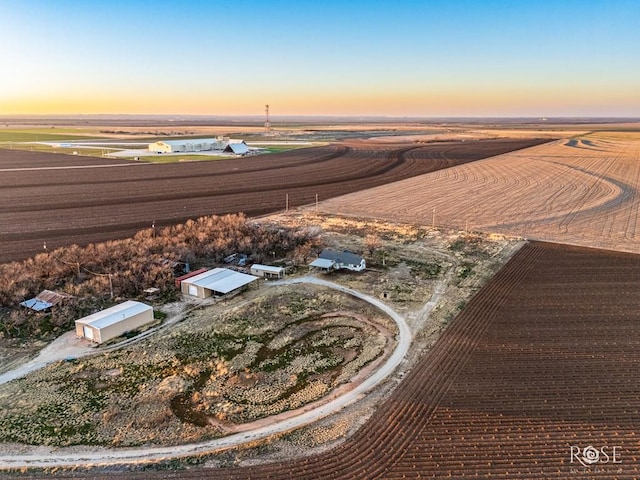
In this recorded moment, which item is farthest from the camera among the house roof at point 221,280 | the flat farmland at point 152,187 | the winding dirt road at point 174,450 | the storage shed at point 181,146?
the storage shed at point 181,146

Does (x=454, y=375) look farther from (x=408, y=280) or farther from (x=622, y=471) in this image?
(x=408, y=280)

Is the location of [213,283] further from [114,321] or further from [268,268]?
[114,321]

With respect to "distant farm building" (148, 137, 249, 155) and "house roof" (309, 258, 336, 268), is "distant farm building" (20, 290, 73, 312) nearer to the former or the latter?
"house roof" (309, 258, 336, 268)

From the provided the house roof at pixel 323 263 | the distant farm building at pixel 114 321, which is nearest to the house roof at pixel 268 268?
the house roof at pixel 323 263

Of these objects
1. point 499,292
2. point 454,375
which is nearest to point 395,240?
point 499,292

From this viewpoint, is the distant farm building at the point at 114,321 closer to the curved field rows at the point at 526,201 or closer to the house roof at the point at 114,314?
the house roof at the point at 114,314

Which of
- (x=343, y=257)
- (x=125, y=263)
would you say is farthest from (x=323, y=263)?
(x=125, y=263)

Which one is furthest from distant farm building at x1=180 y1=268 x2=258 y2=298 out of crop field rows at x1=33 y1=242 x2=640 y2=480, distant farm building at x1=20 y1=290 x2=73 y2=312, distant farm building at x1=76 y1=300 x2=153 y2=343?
crop field rows at x1=33 y1=242 x2=640 y2=480
